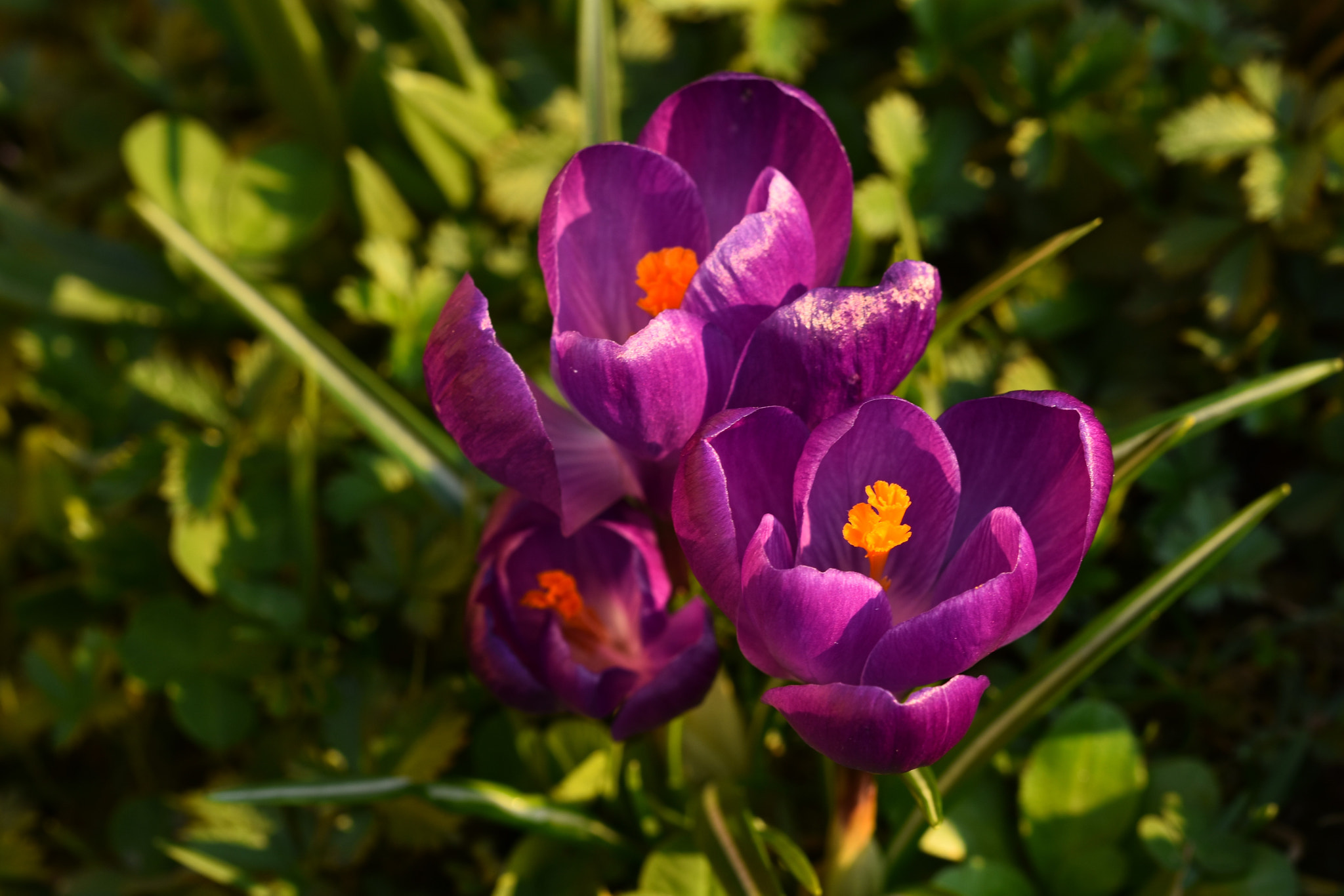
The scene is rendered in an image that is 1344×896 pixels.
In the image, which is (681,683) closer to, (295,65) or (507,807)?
(507,807)

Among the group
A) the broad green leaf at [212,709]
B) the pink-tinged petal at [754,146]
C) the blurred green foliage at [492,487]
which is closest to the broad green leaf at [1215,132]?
the blurred green foliage at [492,487]

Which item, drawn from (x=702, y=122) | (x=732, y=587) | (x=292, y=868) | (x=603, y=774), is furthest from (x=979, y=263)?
(x=292, y=868)

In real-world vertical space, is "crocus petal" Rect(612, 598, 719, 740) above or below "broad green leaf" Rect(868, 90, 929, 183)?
below

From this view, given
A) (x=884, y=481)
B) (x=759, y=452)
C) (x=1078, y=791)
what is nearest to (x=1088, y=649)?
(x=1078, y=791)

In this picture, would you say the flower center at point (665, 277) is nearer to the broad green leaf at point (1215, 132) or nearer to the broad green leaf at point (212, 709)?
the broad green leaf at point (1215, 132)

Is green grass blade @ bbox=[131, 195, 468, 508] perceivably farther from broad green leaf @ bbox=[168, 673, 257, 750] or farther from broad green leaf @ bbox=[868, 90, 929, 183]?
broad green leaf @ bbox=[868, 90, 929, 183]

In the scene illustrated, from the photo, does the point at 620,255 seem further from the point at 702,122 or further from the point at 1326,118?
the point at 1326,118

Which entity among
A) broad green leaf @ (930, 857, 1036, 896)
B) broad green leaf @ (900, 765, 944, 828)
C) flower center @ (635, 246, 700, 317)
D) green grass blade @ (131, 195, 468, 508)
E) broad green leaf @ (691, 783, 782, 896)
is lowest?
broad green leaf @ (930, 857, 1036, 896)

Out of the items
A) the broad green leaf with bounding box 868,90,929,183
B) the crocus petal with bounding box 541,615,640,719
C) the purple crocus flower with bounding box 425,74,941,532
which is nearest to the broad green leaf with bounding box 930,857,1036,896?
the crocus petal with bounding box 541,615,640,719
